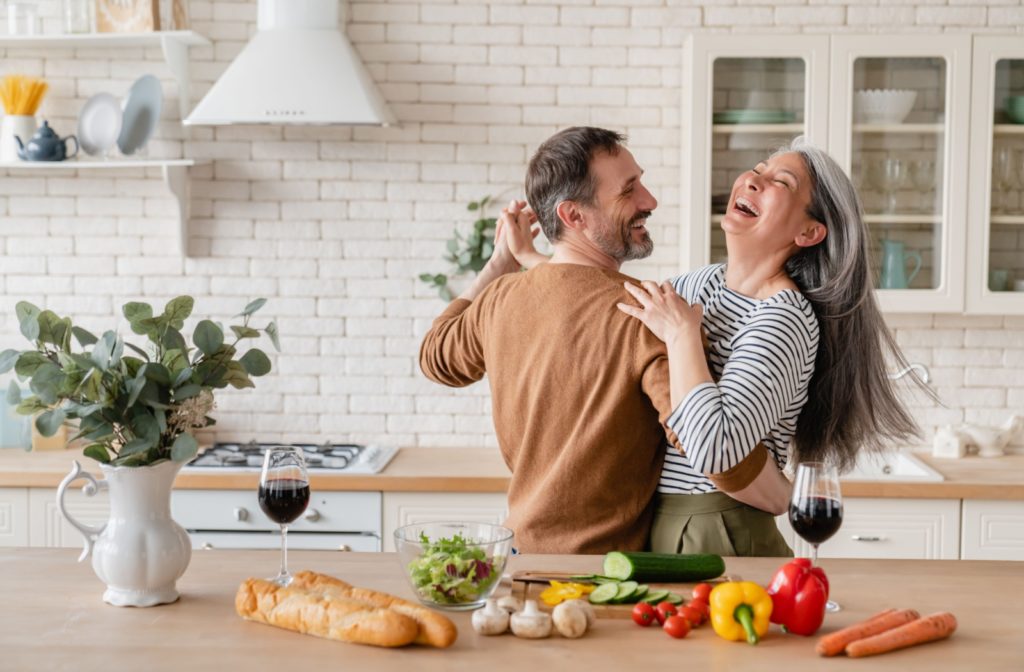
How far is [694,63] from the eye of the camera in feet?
12.1

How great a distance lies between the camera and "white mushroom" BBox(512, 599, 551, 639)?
163cm


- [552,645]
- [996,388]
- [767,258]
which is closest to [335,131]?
[767,258]

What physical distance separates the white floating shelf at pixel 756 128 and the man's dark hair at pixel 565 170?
5.01 feet

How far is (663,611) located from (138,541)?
0.82m

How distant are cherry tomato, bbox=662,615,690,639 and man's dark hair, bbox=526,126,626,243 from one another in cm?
90

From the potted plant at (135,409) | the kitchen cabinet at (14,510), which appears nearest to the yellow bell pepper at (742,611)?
the potted plant at (135,409)

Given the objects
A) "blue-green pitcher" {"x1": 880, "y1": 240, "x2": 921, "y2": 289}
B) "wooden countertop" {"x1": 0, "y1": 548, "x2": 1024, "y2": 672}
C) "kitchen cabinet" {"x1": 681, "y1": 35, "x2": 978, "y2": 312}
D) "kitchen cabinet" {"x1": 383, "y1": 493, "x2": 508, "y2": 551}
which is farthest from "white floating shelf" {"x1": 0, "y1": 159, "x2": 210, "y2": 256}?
"blue-green pitcher" {"x1": 880, "y1": 240, "x2": 921, "y2": 289}

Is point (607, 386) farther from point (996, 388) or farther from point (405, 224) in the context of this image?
point (996, 388)

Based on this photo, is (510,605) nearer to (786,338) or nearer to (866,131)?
(786,338)

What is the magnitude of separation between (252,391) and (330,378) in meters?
0.29

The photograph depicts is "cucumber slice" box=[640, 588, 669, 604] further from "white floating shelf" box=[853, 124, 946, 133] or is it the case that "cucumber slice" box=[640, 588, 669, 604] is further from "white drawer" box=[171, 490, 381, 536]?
"white floating shelf" box=[853, 124, 946, 133]

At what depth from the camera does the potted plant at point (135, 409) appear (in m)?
1.76

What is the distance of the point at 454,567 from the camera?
1709 millimetres

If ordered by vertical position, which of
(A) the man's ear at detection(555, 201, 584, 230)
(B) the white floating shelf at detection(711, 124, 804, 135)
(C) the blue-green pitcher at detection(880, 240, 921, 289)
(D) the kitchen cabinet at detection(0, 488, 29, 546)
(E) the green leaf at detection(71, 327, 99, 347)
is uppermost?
(B) the white floating shelf at detection(711, 124, 804, 135)
